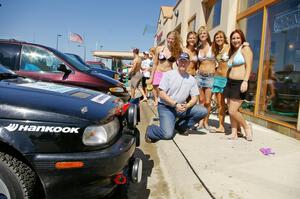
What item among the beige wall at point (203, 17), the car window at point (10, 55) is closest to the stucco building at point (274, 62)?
the beige wall at point (203, 17)

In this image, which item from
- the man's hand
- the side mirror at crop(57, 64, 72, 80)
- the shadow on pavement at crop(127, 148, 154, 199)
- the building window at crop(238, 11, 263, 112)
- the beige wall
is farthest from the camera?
the beige wall

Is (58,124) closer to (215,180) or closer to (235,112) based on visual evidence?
(215,180)

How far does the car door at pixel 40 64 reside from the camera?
5.69 metres

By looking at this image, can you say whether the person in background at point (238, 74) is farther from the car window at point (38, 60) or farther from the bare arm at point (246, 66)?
the car window at point (38, 60)

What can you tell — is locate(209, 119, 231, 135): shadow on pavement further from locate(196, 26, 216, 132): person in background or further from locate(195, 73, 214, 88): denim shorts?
locate(195, 73, 214, 88): denim shorts

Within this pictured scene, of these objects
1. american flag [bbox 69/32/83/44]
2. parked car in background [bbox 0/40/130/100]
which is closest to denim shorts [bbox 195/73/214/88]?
parked car in background [bbox 0/40/130/100]

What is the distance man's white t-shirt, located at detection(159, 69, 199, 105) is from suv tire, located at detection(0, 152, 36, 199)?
291 cm

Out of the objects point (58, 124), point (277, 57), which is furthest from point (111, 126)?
point (277, 57)

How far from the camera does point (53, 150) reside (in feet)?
7.38

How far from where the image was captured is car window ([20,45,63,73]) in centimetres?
578

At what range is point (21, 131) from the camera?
2195 millimetres

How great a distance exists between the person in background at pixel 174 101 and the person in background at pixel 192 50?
961mm

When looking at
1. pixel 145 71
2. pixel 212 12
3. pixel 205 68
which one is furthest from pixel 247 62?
pixel 212 12

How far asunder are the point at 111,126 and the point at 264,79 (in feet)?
16.1
